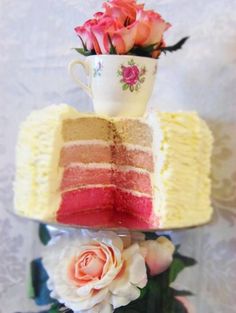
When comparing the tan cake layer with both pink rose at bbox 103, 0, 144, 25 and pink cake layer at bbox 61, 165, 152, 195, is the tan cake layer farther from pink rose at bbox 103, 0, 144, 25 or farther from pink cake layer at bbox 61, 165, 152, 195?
pink rose at bbox 103, 0, 144, 25

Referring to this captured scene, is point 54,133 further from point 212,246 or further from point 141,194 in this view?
point 212,246

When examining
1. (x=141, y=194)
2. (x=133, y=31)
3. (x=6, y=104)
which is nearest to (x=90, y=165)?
(x=141, y=194)

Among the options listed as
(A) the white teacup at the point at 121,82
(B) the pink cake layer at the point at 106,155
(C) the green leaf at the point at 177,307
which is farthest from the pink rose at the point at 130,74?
(C) the green leaf at the point at 177,307

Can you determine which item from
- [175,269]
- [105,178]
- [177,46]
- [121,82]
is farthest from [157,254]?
[177,46]

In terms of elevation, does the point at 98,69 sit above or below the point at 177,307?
above

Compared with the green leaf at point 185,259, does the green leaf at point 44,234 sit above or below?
above

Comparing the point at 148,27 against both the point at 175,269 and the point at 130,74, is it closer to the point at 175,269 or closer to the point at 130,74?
the point at 130,74

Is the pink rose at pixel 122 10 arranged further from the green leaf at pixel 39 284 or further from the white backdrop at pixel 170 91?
the green leaf at pixel 39 284
